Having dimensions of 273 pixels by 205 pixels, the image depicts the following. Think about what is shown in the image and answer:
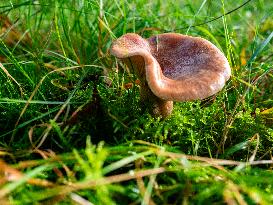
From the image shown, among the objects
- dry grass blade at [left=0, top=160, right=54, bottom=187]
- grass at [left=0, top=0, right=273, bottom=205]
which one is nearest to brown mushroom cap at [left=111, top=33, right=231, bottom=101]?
grass at [left=0, top=0, right=273, bottom=205]

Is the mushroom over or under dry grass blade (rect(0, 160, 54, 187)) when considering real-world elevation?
over

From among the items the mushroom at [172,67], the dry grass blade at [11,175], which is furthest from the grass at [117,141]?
the mushroom at [172,67]

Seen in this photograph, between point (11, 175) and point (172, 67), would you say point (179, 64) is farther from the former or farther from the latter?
point (11, 175)

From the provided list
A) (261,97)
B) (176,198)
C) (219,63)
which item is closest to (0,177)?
(176,198)

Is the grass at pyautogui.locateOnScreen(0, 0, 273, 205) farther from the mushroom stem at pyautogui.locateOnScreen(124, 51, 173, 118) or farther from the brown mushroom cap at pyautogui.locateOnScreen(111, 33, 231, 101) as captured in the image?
the brown mushroom cap at pyautogui.locateOnScreen(111, 33, 231, 101)

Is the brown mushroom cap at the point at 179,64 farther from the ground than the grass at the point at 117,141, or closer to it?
farther from the ground

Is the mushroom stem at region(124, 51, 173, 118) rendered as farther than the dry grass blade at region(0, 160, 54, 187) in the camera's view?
Yes

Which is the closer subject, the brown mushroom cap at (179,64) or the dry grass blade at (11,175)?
the dry grass blade at (11,175)

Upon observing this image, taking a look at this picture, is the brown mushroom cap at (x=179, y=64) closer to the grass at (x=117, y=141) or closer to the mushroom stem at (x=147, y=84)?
the mushroom stem at (x=147, y=84)
